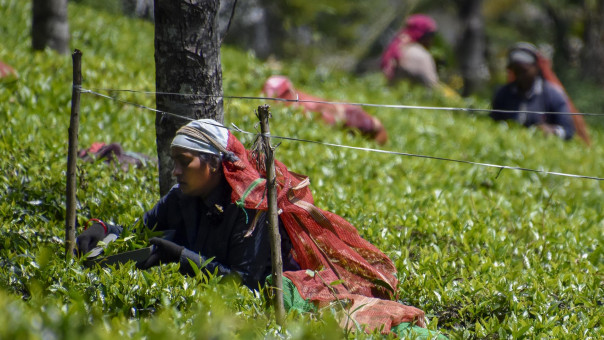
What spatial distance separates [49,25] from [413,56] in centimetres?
586

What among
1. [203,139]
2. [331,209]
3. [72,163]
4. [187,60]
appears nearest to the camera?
[203,139]

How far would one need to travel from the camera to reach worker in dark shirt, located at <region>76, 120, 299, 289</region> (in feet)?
11.7

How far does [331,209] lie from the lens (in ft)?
16.7

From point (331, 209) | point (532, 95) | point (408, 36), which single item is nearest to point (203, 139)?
point (331, 209)

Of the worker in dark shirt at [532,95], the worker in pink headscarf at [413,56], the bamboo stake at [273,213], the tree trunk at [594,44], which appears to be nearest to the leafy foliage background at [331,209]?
the bamboo stake at [273,213]

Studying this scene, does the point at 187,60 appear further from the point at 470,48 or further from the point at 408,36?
the point at 470,48

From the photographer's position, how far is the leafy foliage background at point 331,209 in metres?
3.10

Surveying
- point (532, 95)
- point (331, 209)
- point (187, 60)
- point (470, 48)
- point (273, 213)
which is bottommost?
point (331, 209)

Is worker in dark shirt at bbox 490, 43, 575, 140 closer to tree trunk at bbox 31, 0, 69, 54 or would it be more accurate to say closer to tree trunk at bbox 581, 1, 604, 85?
tree trunk at bbox 31, 0, 69, 54

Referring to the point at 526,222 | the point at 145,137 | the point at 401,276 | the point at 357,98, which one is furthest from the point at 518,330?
the point at 357,98

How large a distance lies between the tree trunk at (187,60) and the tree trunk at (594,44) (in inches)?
491

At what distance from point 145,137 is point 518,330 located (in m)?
3.84

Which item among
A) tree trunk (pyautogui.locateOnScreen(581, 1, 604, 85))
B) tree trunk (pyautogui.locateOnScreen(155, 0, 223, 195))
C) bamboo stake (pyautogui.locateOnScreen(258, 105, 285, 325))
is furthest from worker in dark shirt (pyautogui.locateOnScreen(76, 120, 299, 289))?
tree trunk (pyautogui.locateOnScreen(581, 1, 604, 85))

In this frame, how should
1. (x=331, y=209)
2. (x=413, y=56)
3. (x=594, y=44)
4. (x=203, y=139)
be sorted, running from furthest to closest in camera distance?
(x=594, y=44), (x=413, y=56), (x=331, y=209), (x=203, y=139)
